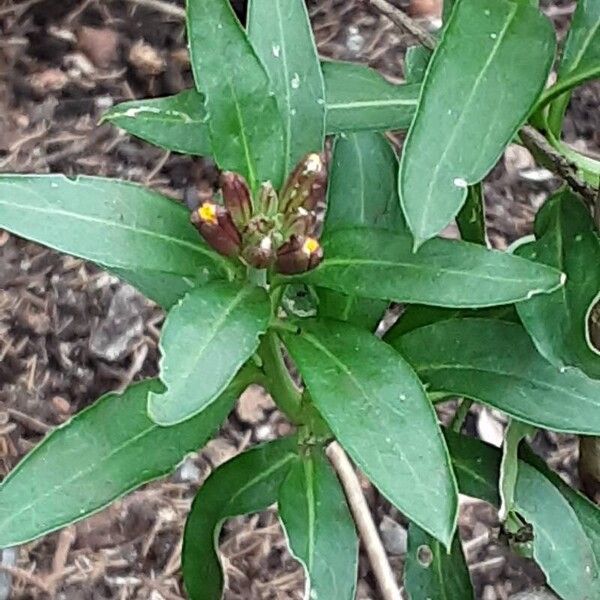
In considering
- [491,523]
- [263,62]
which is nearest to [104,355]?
[491,523]

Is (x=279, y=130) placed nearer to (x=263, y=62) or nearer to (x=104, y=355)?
(x=263, y=62)

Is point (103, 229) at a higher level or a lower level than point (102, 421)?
higher

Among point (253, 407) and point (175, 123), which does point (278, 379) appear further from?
point (253, 407)

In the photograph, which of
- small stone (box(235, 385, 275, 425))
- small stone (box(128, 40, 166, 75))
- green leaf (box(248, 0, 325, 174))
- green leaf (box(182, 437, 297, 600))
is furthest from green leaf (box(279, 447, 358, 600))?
small stone (box(128, 40, 166, 75))

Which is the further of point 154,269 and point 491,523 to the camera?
point 491,523

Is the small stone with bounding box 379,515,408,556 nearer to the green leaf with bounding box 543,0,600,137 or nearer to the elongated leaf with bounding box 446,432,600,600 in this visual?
the elongated leaf with bounding box 446,432,600,600

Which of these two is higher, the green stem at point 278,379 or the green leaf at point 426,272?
the green leaf at point 426,272

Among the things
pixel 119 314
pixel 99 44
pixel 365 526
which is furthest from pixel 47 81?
pixel 365 526

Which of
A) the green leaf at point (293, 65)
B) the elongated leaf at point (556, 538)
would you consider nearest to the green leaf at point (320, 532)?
the elongated leaf at point (556, 538)

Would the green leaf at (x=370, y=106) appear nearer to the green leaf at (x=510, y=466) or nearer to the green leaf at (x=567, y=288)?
the green leaf at (x=567, y=288)
